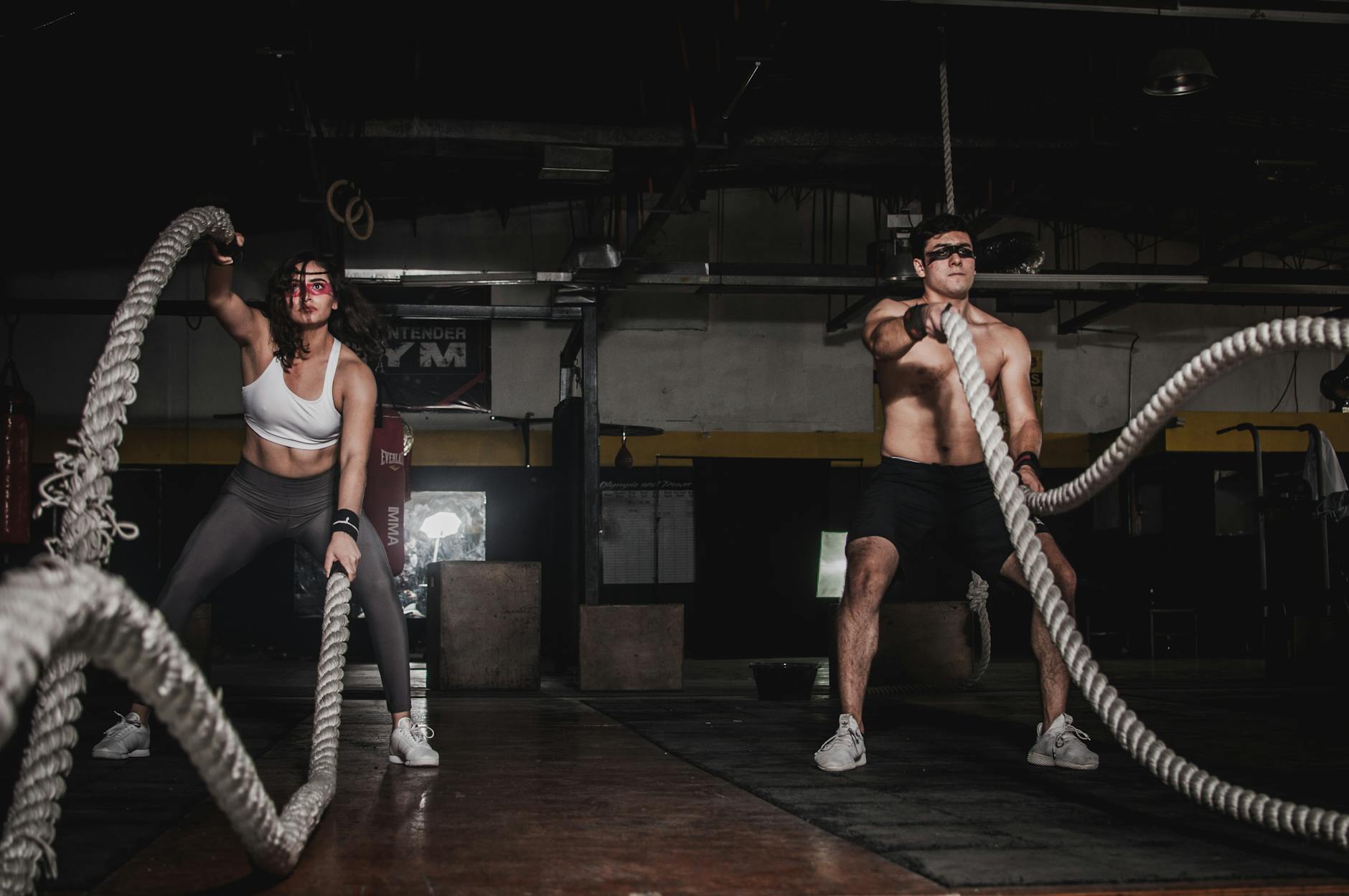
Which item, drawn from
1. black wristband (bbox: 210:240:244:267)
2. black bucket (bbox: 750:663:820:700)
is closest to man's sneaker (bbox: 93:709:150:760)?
A: black wristband (bbox: 210:240:244:267)

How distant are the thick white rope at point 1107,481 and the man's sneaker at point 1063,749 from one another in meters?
0.70

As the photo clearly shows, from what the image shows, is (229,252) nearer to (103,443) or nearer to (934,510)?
(103,443)

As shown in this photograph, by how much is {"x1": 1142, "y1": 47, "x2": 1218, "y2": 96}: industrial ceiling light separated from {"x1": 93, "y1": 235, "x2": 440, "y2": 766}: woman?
3.81m

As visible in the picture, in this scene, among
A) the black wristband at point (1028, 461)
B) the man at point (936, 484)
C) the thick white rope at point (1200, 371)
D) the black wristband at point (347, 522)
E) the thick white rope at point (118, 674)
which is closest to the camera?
the thick white rope at point (118, 674)

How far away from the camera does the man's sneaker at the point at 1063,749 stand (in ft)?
9.33

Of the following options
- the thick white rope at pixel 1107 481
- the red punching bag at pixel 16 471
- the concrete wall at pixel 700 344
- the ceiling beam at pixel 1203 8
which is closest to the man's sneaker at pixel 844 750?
the thick white rope at pixel 1107 481

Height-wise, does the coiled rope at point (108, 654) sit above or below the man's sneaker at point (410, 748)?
above

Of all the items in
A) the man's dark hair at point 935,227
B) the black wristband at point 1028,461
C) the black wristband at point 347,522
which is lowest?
the black wristband at point 347,522

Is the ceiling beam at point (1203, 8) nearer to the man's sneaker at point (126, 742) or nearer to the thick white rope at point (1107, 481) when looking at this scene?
the thick white rope at point (1107, 481)

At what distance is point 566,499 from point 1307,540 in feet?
25.1

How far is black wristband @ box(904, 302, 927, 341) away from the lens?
257 cm

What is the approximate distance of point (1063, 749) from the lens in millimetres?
2879

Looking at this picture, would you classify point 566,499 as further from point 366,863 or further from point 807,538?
point 366,863

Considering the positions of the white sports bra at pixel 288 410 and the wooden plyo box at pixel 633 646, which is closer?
the white sports bra at pixel 288 410
